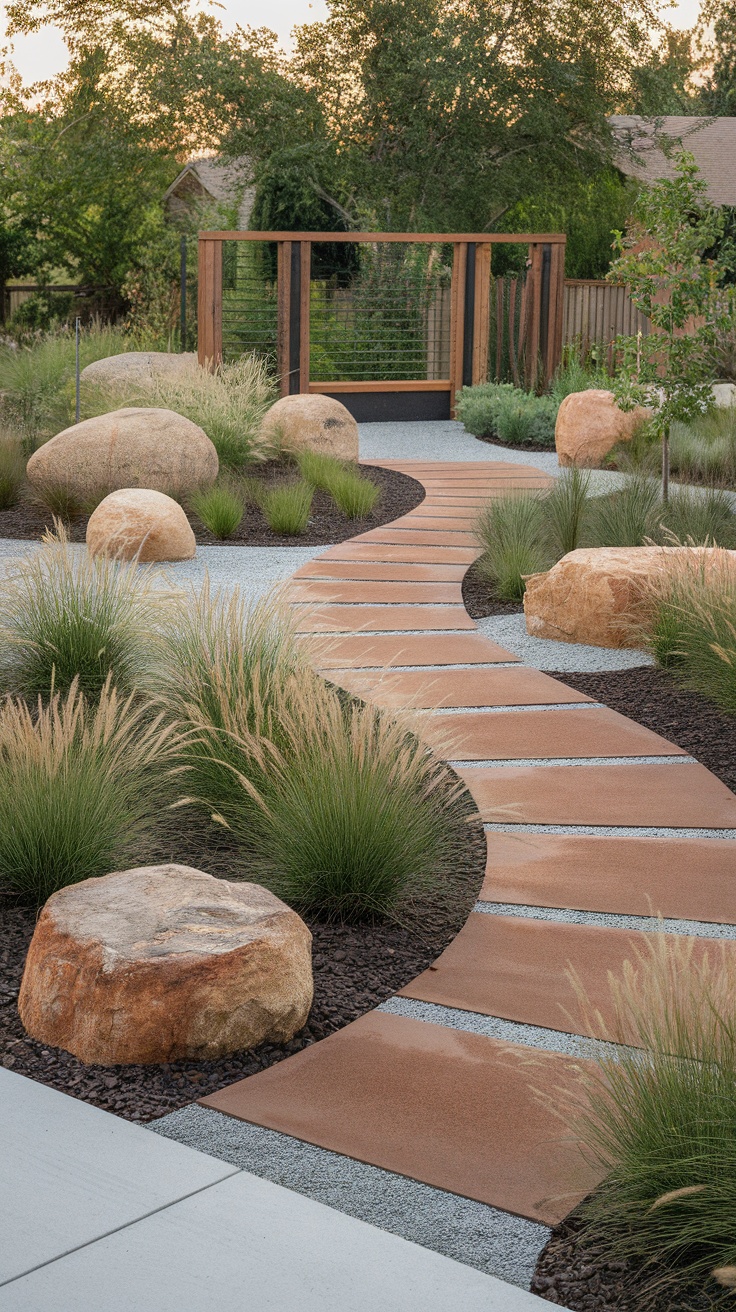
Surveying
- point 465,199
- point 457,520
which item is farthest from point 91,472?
point 465,199

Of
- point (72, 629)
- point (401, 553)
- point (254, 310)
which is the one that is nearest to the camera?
point (72, 629)

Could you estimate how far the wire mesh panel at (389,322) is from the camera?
1619 centimetres

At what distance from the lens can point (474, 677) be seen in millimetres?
5203

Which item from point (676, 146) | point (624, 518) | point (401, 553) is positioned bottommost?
point (401, 553)

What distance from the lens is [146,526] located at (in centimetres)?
716

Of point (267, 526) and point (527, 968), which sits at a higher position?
point (267, 526)

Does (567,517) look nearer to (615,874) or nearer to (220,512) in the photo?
(220,512)

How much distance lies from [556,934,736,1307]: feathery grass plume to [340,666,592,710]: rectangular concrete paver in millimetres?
2688

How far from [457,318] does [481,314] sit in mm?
283

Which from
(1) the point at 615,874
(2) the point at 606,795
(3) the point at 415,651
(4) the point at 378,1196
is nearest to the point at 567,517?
(3) the point at 415,651

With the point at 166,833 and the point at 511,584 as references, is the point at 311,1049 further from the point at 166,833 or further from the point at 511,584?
the point at 511,584

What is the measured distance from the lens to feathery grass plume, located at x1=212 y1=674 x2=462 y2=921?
3.10 m

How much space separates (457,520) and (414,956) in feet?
19.4

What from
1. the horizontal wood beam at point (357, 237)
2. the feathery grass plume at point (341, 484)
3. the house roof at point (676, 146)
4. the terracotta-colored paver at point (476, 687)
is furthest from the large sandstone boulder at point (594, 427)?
the house roof at point (676, 146)
